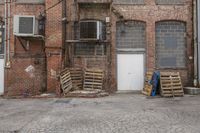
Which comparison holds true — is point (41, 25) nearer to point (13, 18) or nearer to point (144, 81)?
point (13, 18)

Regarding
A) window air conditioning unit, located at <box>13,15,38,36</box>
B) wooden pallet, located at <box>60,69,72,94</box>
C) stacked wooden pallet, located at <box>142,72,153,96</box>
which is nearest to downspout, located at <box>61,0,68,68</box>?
wooden pallet, located at <box>60,69,72,94</box>

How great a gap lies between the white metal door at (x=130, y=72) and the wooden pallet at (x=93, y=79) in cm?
105

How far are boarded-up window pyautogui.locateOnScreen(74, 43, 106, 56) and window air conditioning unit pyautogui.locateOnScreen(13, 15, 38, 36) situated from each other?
2384 mm

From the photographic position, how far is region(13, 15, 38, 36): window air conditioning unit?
14.9 m

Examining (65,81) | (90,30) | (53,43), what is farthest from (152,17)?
(65,81)

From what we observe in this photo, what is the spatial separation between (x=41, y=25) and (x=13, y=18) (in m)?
1.41

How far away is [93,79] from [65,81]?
4.80ft

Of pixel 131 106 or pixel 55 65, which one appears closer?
pixel 131 106

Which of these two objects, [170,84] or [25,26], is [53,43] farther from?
[170,84]

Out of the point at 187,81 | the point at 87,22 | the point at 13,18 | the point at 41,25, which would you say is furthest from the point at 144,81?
the point at 13,18

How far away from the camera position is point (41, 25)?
1561cm

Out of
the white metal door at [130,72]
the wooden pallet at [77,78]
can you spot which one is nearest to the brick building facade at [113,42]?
the white metal door at [130,72]

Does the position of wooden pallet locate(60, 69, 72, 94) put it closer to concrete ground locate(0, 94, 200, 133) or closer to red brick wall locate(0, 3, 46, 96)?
concrete ground locate(0, 94, 200, 133)

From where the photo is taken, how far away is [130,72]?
16.0 metres
